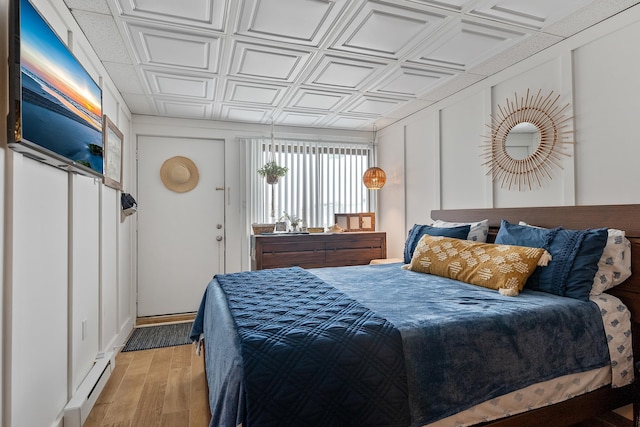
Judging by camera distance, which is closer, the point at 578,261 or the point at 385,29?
the point at 578,261

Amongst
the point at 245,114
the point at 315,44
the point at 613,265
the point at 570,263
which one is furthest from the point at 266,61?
the point at 613,265

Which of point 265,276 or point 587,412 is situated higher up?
point 265,276

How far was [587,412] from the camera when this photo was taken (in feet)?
5.55

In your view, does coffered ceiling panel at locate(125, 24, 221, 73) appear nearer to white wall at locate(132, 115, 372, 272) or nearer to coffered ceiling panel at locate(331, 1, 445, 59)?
coffered ceiling panel at locate(331, 1, 445, 59)

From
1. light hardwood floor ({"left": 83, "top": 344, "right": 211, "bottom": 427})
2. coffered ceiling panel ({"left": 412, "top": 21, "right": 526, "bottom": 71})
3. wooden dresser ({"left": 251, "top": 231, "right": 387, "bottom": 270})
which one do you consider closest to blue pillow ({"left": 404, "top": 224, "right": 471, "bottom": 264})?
wooden dresser ({"left": 251, "top": 231, "right": 387, "bottom": 270})

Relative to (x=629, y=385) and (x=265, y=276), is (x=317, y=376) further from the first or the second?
(x=629, y=385)

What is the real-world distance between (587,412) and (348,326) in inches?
53.6

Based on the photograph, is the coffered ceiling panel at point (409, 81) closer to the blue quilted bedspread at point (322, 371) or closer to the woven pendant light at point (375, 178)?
the woven pendant light at point (375, 178)

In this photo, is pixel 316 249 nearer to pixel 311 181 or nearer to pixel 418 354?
pixel 311 181

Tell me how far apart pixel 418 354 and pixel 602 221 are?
64.2 inches

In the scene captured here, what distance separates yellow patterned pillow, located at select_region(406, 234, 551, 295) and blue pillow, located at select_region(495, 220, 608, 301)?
6cm

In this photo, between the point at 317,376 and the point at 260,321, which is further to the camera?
the point at 260,321

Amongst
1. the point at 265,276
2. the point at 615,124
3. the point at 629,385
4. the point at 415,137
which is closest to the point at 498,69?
the point at 615,124

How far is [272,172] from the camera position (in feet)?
14.0
